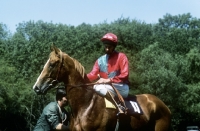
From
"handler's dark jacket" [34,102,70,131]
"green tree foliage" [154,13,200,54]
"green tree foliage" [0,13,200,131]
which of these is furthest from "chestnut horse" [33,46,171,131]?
"green tree foliage" [154,13,200,54]

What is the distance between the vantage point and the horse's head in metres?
7.27

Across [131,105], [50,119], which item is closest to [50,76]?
[50,119]

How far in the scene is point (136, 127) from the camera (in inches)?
315

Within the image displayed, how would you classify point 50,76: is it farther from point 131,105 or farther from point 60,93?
point 131,105

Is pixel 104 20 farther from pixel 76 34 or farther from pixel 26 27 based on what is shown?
pixel 26 27

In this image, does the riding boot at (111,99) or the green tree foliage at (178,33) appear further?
the green tree foliage at (178,33)

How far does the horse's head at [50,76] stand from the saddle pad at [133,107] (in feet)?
5.06

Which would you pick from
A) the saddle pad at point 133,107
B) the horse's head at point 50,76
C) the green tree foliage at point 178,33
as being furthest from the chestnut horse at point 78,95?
the green tree foliage at point 178,33

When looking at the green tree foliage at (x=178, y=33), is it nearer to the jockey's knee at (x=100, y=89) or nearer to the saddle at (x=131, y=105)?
the saddle at (x=131, y=105)

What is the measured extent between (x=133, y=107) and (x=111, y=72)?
0.85 meters

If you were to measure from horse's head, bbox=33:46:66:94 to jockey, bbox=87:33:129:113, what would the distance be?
0.83m

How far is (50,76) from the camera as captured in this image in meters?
7.31

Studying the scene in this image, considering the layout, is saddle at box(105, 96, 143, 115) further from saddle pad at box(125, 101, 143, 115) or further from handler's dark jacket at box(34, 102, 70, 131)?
handler's dark jacket at box(34, 102, 70, 131)

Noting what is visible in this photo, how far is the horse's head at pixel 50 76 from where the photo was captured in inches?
286
